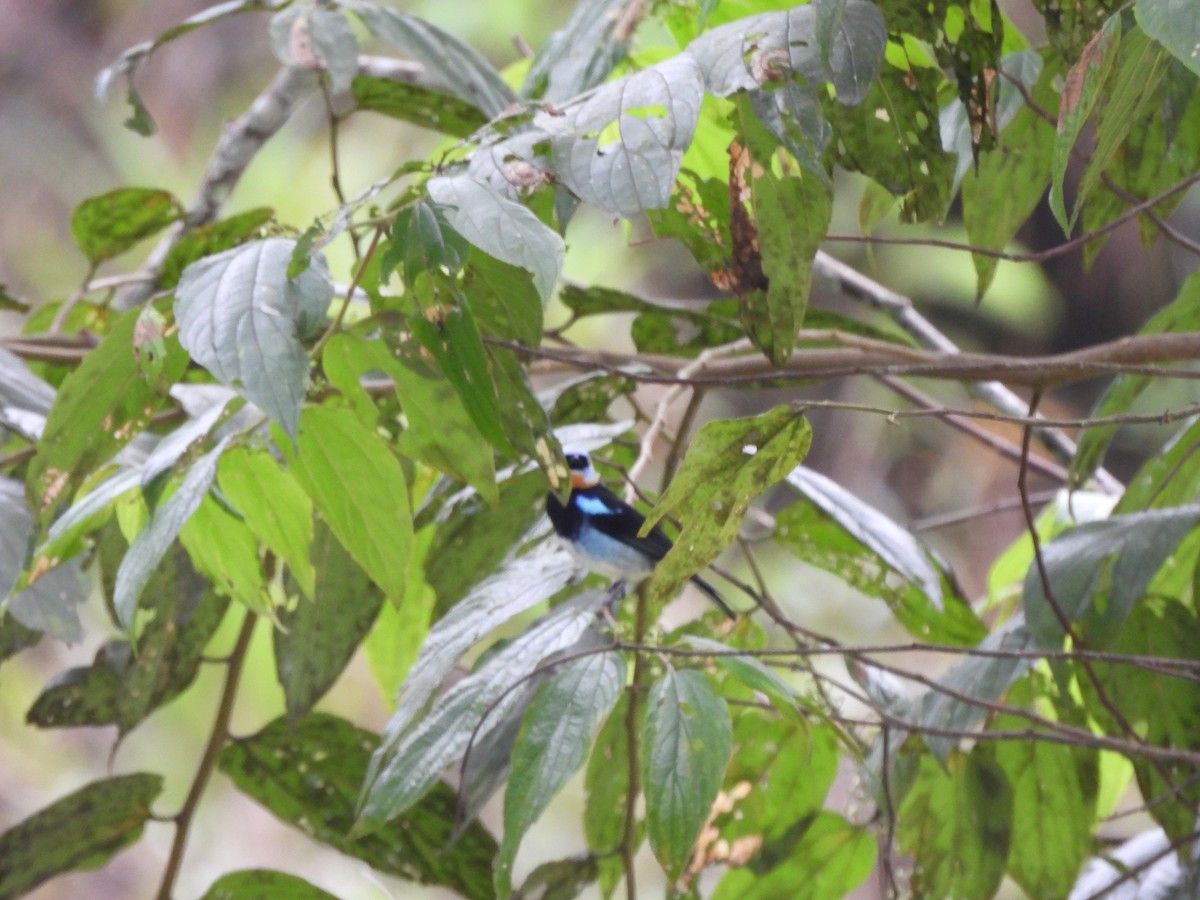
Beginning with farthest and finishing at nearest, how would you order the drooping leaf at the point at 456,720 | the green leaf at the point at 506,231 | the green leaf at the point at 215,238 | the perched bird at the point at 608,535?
the green leaf at the point at 215,238
the perched bird at the point at 608,535
the drooping leaf at the point at 456,720
the green leaf at the point at 506,231

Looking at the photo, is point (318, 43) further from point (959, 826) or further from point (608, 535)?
point (959, 826)

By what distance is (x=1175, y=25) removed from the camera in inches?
Answer: 18.2

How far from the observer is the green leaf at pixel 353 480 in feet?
2.48

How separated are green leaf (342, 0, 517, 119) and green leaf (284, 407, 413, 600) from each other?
376mm

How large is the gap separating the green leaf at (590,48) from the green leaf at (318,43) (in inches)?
7.1

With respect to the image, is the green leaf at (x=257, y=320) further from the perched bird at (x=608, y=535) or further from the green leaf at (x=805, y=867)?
the green leaf at (x=805, y=867)

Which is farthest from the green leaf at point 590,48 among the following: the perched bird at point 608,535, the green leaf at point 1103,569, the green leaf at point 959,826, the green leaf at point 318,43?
the green leaf at point 959,826

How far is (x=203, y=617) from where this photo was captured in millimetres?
1070

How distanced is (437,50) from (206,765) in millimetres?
650

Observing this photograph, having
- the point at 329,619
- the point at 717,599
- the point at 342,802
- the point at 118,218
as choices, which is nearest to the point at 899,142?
the point at 717,599

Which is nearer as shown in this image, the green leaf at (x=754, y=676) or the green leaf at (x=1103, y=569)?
the green leaf at (x=754, y=676)

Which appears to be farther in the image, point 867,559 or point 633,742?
point 867,559

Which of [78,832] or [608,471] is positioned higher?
[608,471]

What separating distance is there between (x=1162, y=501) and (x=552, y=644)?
60 cm
